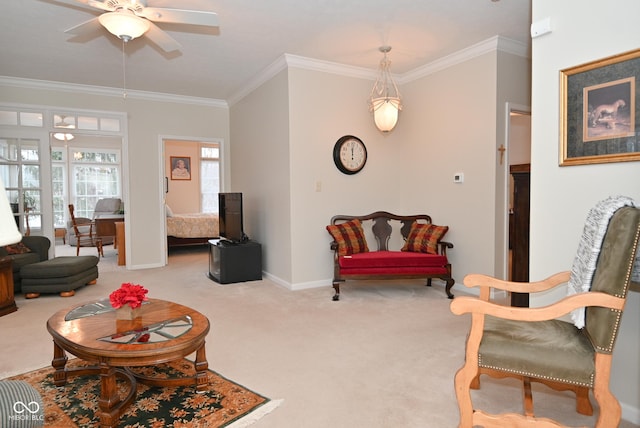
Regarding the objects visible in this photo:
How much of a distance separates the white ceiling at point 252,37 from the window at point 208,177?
4.88 metres

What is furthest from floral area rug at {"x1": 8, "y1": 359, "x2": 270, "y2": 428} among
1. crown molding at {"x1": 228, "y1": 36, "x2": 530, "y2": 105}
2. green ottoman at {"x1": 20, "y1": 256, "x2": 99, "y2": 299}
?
crown molding at {"x1": 228, "y1": 36, "x2": 530, "y2": 105}

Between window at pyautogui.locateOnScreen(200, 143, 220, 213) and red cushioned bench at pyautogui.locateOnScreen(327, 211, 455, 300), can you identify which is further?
window at pyautogui.locateOnScreen(200, 143, 220, 213)

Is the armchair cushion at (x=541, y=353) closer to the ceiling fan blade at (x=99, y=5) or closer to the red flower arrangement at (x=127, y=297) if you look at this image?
the red flower arrangement at (x=127, y=297)

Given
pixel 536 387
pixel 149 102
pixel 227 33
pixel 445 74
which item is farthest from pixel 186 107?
pixel 536 387

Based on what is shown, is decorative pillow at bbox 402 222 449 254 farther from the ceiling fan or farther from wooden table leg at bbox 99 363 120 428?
wooden table leg at bbox 99 363 120 428

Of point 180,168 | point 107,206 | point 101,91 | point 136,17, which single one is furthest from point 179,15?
point 180,168

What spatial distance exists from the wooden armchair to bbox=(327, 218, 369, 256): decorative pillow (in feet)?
9.18

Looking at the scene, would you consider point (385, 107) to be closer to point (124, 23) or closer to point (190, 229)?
point (124, 23)

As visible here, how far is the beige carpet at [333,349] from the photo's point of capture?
2.14 m

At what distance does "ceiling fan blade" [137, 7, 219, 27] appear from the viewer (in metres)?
2.82

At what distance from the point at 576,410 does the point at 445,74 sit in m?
3.78

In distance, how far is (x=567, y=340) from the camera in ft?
5.66

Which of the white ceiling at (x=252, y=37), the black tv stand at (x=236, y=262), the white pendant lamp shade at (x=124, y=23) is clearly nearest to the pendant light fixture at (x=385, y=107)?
the white ceiling at (x=252, y=37)

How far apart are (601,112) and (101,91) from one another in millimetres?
6069
